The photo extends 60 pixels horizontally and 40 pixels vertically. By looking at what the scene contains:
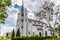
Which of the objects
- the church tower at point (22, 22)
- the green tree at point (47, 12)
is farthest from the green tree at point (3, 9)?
the green tree at point (47, 12)

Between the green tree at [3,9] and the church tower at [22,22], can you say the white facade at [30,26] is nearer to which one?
the church tower at [22,22]

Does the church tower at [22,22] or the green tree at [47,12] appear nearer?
the church tower at [22,22]

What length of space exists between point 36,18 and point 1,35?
1175mm

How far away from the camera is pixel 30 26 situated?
6.32m

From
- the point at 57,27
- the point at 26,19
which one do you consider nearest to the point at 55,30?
the point at 57,27

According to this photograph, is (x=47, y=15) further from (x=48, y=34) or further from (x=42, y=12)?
(x=48, y=34)

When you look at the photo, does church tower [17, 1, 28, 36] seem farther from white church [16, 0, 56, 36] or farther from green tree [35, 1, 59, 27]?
A: green tree [35, 1, 59, 27]

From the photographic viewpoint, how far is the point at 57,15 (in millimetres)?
6379

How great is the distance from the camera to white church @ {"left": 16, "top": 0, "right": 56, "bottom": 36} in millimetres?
6281

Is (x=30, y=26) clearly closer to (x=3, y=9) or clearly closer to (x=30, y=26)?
(x=30, y=26)

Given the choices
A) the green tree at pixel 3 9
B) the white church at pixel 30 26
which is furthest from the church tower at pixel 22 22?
the green tree at pixel 3 9

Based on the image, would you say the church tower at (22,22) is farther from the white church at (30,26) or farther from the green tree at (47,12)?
the green tree at (47,12)

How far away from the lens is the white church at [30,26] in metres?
6.28

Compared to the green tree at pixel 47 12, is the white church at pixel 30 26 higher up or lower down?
lower down
